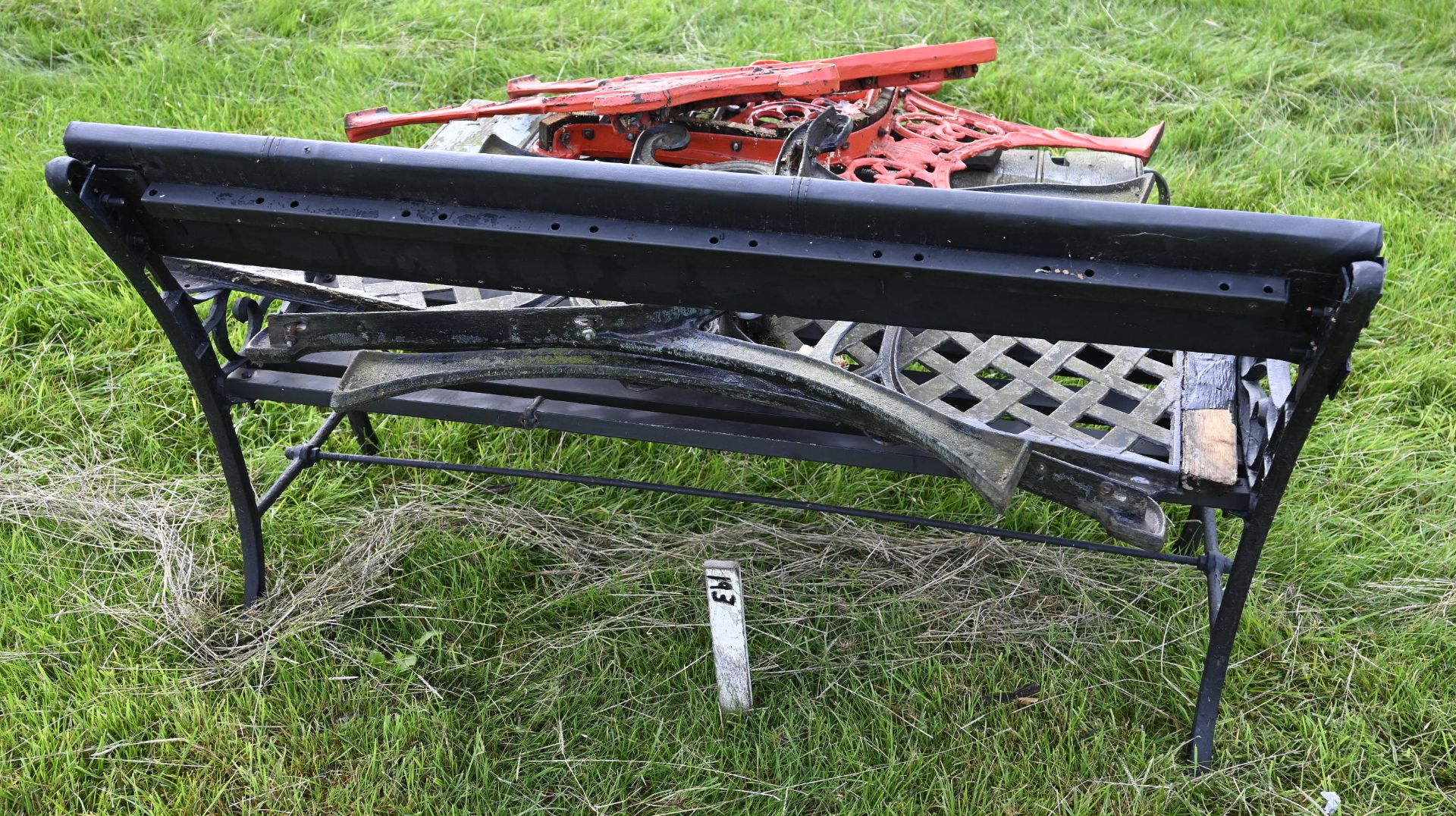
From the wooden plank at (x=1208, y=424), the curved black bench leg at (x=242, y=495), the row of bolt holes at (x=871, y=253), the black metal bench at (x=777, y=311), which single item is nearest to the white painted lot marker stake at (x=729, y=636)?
Result: the black metal bench at (x=777, y=311)

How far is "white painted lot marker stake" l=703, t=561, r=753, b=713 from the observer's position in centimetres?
219

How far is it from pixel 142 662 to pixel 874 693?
5.60 feet

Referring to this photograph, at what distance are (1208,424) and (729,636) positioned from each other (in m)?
1.03

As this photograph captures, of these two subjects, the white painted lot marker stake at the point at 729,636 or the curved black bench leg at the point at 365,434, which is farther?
the curved black bench leg at the point at 365,434

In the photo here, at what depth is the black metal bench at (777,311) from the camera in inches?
62.9

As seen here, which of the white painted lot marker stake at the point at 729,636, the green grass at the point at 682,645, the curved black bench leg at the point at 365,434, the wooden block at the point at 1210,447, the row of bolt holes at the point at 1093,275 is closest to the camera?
the row of bolt holes at the point at 1093,275

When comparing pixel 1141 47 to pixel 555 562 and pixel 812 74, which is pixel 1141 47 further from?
pixel 555 562

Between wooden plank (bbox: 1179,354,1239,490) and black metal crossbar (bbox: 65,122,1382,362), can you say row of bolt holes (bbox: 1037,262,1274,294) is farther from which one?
wooden plank (bbox: 1179,354,1239,490)

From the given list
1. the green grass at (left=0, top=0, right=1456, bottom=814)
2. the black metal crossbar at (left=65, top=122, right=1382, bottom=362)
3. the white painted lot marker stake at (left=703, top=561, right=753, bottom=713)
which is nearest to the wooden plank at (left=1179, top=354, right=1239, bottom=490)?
the black metal crossbar at (left=65, top=122, right=1382, bottom=362)

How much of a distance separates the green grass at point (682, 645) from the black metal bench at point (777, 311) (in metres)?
0.32

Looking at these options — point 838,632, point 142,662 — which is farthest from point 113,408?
point 838,632

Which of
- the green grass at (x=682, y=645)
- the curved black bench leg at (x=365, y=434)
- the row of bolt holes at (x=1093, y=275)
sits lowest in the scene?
the green grass at (x=682, y=645)

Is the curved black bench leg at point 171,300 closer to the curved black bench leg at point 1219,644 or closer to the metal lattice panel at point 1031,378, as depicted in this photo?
the metal lattice panel at point 1031,378

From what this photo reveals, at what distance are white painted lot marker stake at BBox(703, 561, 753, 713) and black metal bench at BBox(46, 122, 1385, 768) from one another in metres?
0.25
